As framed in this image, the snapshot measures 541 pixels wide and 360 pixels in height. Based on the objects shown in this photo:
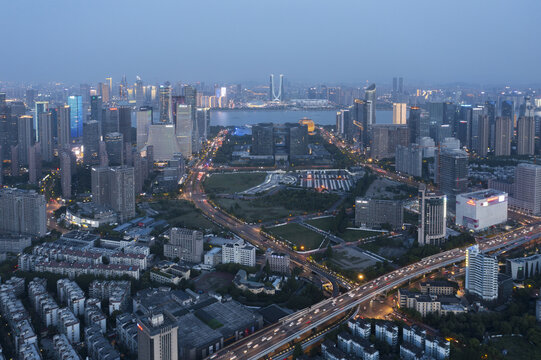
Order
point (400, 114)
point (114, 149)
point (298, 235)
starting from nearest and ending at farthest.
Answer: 1. point (298, 235)
2. point (114, 149)
3. point (400, 114)

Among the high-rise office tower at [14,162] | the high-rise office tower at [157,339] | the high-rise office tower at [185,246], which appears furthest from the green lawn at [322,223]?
the high-rise office tower at [14,162]

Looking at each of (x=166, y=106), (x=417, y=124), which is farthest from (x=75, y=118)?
(x=417, y=124)

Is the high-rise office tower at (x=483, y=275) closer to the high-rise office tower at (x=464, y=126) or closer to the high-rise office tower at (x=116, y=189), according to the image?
A: the high-rise office tower at (x=116, y=189)

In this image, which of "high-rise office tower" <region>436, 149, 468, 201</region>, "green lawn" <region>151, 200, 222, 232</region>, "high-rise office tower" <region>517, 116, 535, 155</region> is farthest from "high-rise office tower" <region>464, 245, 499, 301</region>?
"high-rise office tower" <region>517, 116, 535, 155</region>

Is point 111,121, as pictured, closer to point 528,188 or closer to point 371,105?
point 371,105

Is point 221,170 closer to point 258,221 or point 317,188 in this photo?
point 317,188
